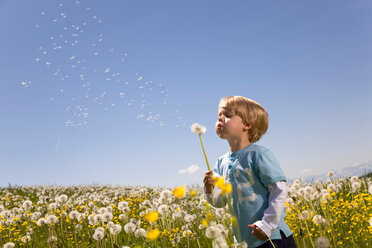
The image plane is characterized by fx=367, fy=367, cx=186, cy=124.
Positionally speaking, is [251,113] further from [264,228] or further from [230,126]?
[264,228]

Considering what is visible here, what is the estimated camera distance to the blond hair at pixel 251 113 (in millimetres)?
3600

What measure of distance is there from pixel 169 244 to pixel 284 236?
2.98 metres

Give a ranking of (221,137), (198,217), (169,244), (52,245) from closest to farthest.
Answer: (221,137) < (52,245) < (169,244) < (198,217)

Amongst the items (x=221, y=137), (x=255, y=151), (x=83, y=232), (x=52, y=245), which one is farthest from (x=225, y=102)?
(x=83, y=232)

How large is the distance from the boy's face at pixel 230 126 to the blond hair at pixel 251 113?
0.05 m

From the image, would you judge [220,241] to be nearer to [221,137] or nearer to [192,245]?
[221,137]

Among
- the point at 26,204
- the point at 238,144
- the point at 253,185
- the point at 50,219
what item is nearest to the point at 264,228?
the point at 253,185

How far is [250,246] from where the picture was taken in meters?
3.16

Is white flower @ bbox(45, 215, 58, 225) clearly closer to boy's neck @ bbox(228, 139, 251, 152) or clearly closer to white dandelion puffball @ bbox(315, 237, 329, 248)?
boy's neck @ bbox(228, 139, 251, 152)

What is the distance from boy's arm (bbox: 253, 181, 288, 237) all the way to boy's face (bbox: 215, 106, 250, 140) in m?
0.67

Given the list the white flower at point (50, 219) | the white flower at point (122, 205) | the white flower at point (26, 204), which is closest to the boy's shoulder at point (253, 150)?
the white flower at point (50, 219)

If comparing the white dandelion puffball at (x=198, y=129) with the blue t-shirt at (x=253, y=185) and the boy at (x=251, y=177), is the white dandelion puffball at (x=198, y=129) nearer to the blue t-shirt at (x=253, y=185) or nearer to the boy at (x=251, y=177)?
the boy at (x=251, y=177)

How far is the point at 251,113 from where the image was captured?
143 inches

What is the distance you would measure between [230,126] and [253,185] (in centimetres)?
60
